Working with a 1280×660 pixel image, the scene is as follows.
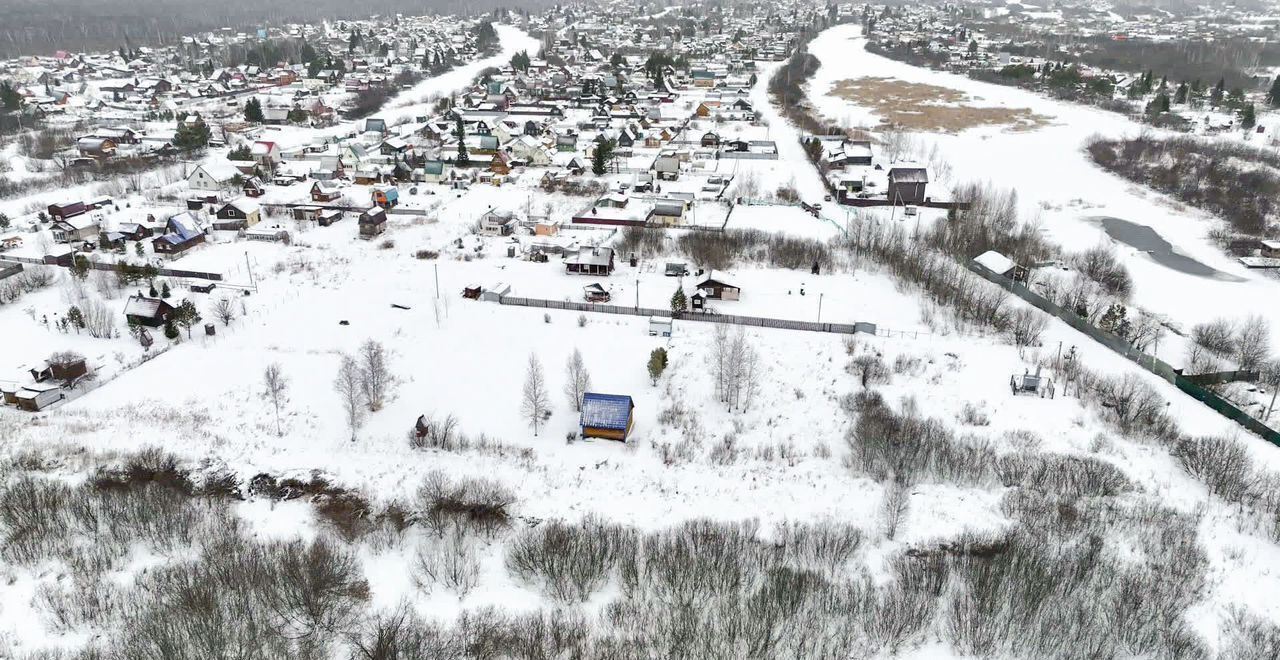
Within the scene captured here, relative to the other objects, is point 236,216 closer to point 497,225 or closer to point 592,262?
point 497,225

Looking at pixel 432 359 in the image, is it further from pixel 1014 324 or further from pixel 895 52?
pixel 895 52

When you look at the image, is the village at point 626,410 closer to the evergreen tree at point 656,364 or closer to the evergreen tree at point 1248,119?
the evergreen tree at point 656,364

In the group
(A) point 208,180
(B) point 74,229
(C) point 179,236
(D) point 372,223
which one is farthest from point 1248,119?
(B) point 74,229

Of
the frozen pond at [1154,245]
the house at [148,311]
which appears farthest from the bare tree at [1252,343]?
the house at [148,311]

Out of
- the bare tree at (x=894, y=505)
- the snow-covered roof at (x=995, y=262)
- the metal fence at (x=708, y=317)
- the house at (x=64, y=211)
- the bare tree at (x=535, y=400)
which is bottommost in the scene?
the bare tree at (x=894, y=505)

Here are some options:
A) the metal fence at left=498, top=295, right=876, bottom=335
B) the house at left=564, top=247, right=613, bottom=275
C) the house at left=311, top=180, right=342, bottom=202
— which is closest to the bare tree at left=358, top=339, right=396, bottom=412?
the metal fence at left=498, top=295, right=876, bottom=335

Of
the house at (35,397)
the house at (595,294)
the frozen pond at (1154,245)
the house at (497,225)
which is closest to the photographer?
the house at (35,397)
